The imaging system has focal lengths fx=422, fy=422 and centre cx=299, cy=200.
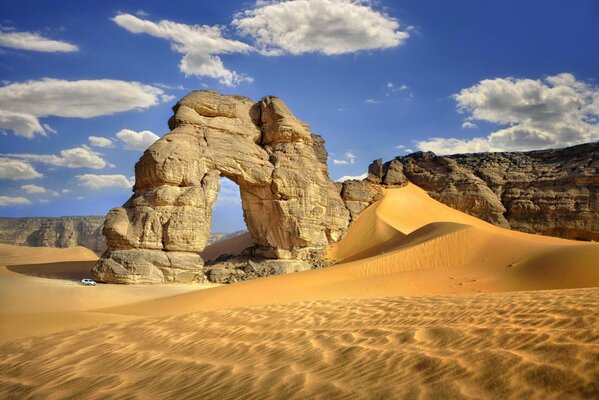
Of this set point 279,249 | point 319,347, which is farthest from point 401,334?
point 279,249

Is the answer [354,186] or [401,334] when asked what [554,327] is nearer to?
[401,334]

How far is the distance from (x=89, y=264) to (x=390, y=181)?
20667mm

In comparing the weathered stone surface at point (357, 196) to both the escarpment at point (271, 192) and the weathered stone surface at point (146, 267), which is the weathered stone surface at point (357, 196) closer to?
the escarpment at point (271, 192)

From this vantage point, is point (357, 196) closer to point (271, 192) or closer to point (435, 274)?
point (271, 192)

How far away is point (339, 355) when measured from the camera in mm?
4660

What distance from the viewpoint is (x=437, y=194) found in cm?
3152

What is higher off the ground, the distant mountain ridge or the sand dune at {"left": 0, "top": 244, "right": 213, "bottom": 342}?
the distant mountain ridge

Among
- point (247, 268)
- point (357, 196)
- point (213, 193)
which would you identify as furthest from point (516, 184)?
point (213, 193)

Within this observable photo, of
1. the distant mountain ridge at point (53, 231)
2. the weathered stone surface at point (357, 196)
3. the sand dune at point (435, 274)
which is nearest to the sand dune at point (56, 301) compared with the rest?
the sand dune at point (435, 274)

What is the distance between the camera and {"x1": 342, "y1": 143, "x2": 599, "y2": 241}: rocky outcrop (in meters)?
27.4

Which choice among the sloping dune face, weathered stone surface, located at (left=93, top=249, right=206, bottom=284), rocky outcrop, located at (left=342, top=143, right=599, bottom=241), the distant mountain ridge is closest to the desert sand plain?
the sloping dune face

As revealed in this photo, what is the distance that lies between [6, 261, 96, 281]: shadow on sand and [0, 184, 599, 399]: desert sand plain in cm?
428

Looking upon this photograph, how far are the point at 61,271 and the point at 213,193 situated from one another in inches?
359

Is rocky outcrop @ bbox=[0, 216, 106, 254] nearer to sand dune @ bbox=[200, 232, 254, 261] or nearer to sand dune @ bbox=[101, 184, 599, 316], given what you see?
sand dune @ bbox=[200, 232, 254, 261]
